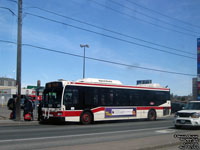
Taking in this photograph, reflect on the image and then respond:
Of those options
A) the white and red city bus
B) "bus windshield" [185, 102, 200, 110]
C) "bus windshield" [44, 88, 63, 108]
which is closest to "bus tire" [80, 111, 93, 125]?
the white and red city bus

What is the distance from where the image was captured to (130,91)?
21.5 m

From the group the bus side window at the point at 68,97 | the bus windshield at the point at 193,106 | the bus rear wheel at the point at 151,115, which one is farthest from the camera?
the bus rear wheel at the point at 151,115

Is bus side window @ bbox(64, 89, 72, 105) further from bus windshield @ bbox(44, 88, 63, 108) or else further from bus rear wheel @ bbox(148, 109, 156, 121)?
bus rear wheel @ bbox(148, 109, 156, 121)

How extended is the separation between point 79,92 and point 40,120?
4.24 metres

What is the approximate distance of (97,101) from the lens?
1927 cm

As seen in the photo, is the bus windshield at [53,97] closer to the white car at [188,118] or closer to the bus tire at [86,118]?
the bus tire at [86,118]

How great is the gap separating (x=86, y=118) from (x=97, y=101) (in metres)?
1.54

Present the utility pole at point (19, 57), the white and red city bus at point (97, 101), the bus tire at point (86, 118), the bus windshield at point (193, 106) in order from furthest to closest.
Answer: the utility pole at point (19, 57)
the bus tire at point (86, 118)
the white and red city bus at point (97, 101)
the bus windshield at point (193, 106)

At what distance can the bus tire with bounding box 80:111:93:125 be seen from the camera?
1832cm

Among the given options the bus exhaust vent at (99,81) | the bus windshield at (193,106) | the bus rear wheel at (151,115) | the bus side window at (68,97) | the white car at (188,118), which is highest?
the bus exhaust vent at (99,81)

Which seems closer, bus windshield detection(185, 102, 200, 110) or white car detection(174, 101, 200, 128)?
white car detection(174, 101, 200, 128)

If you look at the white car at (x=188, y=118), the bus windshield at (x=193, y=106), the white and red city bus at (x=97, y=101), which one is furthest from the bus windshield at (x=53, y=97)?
the bus windshield at (x=193, y=106)

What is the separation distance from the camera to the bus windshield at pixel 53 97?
58.3 feet

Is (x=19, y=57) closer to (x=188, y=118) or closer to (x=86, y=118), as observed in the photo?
(x=86, y=118)
